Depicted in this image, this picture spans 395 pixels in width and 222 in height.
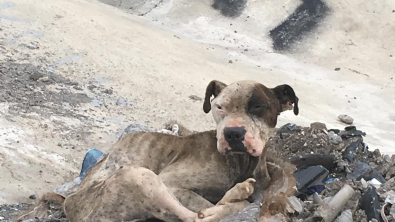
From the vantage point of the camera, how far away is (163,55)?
48.5 ft

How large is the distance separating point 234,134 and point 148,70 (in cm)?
1024

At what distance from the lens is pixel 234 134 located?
320 cm

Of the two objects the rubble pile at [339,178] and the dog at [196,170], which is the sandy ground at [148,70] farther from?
the rubble pile at [339,178]

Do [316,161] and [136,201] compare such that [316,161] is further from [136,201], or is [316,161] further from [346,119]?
[346,119]

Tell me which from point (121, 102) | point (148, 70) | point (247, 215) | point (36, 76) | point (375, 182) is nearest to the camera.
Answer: point (247, 215)

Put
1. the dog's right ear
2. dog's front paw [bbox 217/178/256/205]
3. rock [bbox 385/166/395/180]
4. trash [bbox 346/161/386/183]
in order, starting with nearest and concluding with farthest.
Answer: dog's front paw [bbox 217/178/256/205], the dog's right ear, trash [bbox 346/161/386/183], rock [bbox 385/166/395/180]

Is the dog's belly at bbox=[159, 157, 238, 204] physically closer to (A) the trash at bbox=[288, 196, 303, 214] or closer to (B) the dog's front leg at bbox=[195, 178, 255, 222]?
(B) the dog's front leg at bbox=[195, 178, 255, 222]

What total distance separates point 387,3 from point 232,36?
6738mm

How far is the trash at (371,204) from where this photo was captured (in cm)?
351

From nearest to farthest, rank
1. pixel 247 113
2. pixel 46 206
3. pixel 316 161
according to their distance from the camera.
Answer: pixel 247 113 → pixel 46 206 → pixel 316 161

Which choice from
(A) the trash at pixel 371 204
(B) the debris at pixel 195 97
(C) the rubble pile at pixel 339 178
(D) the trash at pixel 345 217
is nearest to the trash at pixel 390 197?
(C) the rubble pile at pixel 339 178

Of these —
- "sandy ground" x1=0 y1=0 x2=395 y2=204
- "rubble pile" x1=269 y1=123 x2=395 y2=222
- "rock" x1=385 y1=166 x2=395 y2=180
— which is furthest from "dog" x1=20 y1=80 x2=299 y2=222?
"sandy ground" x1=0 y1=0 x2=395 y2=204

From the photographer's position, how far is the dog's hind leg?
311 cm

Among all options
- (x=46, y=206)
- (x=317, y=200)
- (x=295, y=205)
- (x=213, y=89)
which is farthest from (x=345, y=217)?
(x=46, y=206)
